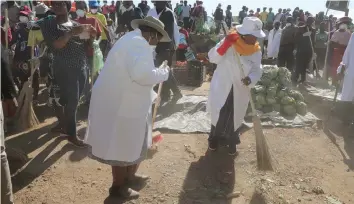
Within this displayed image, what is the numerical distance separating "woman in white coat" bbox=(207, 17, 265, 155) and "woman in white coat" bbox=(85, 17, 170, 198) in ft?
3.97

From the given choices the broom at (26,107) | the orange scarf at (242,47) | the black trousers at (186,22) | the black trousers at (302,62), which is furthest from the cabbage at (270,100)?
the black trousers at (186,22)

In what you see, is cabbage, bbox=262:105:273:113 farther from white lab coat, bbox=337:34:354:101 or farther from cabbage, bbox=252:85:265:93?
white lab coat, bbox=337:34:354:101

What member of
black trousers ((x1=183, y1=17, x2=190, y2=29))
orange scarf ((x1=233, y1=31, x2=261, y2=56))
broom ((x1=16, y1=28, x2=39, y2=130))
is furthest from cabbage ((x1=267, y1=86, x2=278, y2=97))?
black trousers ((x1=183, y1=17, x2=190, y2=29))

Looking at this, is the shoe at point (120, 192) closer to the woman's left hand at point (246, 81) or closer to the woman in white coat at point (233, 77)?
the woman in white coat at point (233, 77)

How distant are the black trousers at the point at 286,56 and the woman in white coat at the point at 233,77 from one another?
18.7 feet

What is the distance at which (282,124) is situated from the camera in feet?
20.2

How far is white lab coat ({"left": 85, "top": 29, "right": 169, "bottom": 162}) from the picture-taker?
9.83 ft

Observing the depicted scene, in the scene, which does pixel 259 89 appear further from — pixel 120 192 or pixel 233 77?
pixel 120 192

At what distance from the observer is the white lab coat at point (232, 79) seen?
14.1ft

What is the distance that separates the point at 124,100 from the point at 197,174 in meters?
1.65

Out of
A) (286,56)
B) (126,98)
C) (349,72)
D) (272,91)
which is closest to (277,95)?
(272,91)

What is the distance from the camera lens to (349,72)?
6.20 meters

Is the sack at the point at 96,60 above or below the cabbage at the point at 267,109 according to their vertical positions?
above

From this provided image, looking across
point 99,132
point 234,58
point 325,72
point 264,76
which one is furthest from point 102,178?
point 325,72
